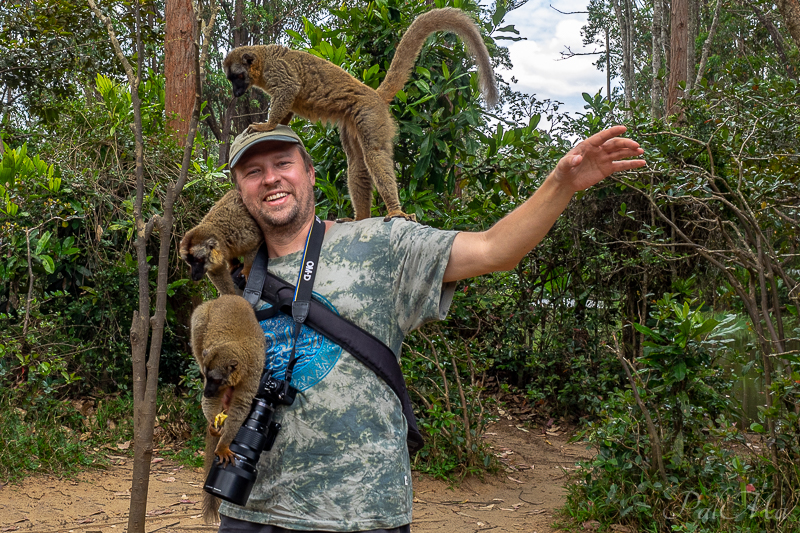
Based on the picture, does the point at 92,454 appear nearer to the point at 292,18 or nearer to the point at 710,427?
the point at 710,427

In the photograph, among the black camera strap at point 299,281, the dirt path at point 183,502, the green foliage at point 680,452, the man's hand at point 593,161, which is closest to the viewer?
the man's hand at point 593,161

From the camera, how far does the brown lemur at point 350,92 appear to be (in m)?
3.41

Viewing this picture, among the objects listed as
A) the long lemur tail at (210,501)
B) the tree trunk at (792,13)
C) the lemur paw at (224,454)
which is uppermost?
the tree trunk at (792,13)

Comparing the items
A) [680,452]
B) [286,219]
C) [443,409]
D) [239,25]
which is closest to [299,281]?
[286,219]

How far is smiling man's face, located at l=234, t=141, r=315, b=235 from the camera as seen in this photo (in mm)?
2344

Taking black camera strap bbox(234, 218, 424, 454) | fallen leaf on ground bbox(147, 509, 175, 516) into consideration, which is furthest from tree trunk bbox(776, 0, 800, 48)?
fallen leaf on ground bbox(147, 509, 175, 516)

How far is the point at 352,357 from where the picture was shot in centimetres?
212

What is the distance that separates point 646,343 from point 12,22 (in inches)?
429

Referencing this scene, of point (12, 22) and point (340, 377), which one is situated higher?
point (12, 22)

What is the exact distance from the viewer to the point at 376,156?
134 inches

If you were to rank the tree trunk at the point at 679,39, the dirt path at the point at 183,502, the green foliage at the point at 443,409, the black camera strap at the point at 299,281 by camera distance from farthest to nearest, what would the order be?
1. the tree trunk at the point at 679,39
2. the green foliage at the point at 443,409
3. the dirt path at the point at 183,502
4. the black camera strap at the point at 299,281

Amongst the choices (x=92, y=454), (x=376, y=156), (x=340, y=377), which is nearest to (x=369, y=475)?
(x=340, y=377)

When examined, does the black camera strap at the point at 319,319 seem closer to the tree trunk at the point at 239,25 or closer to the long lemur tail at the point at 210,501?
the long lemur tail at the point at 210,501

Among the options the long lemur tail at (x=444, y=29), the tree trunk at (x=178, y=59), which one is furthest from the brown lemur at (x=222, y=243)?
the tree trunk at (x=178, y=59)
